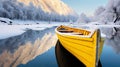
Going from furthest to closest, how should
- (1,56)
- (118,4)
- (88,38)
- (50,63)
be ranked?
(118,4)
(1,56)
(50,63)
(88,38)

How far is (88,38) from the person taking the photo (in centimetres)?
845

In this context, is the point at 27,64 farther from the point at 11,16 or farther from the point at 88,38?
the point at 11,16

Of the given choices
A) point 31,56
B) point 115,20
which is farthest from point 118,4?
point 31,56

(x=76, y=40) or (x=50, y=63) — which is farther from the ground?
(x=76, y=40)

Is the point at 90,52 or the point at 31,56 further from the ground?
the point at 90,52

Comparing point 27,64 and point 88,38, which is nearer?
point 88,38

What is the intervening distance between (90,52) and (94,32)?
1060 millimetres

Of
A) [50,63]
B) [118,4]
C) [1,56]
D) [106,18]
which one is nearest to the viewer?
[50,63]

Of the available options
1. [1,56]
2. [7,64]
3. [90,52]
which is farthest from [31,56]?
[90,52]

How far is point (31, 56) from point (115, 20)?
2244 inches

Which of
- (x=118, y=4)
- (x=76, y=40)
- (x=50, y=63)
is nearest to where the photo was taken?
(x=76, y=40)

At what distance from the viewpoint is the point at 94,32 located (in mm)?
7887

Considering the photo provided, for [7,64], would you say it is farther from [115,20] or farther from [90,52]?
[115,20]

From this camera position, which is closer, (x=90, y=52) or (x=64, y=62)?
(x=90, y=52)
